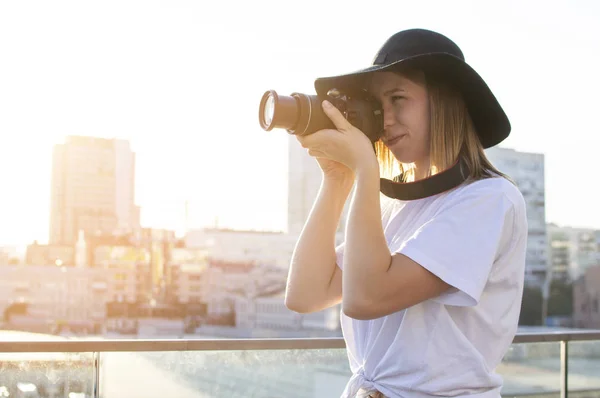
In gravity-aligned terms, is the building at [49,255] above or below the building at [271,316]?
above

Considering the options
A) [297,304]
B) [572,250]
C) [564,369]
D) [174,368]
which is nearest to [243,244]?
[572,250]

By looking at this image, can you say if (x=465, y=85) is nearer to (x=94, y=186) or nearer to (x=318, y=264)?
(x=318, y=264)

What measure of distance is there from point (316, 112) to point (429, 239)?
0.68ft

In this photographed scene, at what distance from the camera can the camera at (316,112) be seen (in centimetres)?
86

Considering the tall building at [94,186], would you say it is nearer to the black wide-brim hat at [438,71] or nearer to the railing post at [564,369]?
the railing post at [564,369]

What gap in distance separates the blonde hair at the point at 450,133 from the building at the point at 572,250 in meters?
56.1

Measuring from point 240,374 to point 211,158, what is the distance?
57501mm

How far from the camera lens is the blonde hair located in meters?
→ 0.87

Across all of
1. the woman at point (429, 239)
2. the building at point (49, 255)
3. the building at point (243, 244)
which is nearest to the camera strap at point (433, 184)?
the woman at point (429, 239)

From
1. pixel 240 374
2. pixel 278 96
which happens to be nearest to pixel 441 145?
pixel 278 96

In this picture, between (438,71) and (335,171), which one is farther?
(335,171)

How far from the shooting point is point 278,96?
34.2 inches

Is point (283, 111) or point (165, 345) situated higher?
point (283, 111)

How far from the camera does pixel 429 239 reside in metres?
0.80
